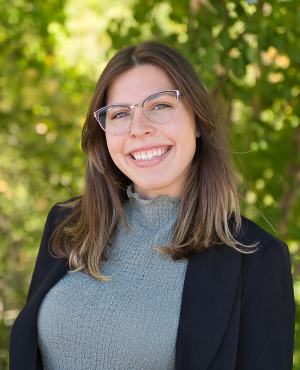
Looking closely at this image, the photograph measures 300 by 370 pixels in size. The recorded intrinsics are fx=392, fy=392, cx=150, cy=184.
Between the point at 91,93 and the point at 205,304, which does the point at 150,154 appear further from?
the point at 91,93

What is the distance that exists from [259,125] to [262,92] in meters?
0.21

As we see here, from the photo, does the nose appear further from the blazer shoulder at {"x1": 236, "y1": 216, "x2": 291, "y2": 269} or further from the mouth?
the blazer shoulder at {"x1": 236, "y1": 216, "x2": 291, "y2": 269}

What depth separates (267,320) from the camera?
142 centimetres

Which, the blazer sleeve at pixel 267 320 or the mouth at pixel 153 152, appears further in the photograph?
the mouth at pixel 153 152

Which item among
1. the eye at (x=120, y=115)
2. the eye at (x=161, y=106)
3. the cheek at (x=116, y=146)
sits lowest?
the cheek at (x=116, y=146)

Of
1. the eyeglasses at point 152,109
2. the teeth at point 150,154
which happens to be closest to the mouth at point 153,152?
the teeth at point 150,154

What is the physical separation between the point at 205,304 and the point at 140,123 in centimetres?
73

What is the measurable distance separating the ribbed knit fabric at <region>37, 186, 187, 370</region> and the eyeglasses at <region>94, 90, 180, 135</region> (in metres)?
0.35

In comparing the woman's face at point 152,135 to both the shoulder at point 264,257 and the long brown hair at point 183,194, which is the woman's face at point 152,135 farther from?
the shoulder at point 264,257

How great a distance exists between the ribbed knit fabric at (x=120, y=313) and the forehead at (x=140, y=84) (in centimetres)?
44

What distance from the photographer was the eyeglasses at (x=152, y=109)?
1535mm

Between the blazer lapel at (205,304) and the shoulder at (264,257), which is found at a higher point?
the shoulder at (264,257)

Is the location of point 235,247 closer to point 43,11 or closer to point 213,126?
point 213,126

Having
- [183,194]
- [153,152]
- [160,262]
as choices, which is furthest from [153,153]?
[160,262]
